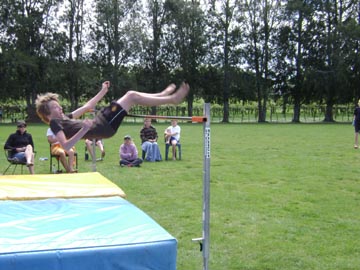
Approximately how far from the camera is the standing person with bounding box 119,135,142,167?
984cm

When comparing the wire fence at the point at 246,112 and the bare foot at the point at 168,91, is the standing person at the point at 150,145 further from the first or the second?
the wire fence at the point at 246,112

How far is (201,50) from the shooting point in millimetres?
34812

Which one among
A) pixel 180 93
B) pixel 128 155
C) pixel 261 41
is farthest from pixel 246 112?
pixel 180 93

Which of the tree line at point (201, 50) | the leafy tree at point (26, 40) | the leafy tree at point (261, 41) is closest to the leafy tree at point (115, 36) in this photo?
the tree line at point (201, 50)

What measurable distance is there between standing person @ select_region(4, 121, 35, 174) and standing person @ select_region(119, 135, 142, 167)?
2184 mm

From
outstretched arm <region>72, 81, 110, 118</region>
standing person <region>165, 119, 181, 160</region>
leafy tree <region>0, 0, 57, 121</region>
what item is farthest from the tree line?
outstretched arm <region>72, 81, 110, 118</region>

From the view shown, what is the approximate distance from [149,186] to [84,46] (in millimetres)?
29184

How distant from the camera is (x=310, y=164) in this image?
1016 cm

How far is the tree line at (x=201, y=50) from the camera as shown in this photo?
3234 centimetres

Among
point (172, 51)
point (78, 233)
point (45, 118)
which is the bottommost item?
point (78, 233)

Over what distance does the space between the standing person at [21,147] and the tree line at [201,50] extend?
24.0 meters

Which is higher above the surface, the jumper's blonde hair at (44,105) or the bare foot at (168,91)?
the bare foot at (168,91)

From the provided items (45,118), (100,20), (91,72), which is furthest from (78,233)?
(100,20)

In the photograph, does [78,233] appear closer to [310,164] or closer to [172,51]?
[310,164]
